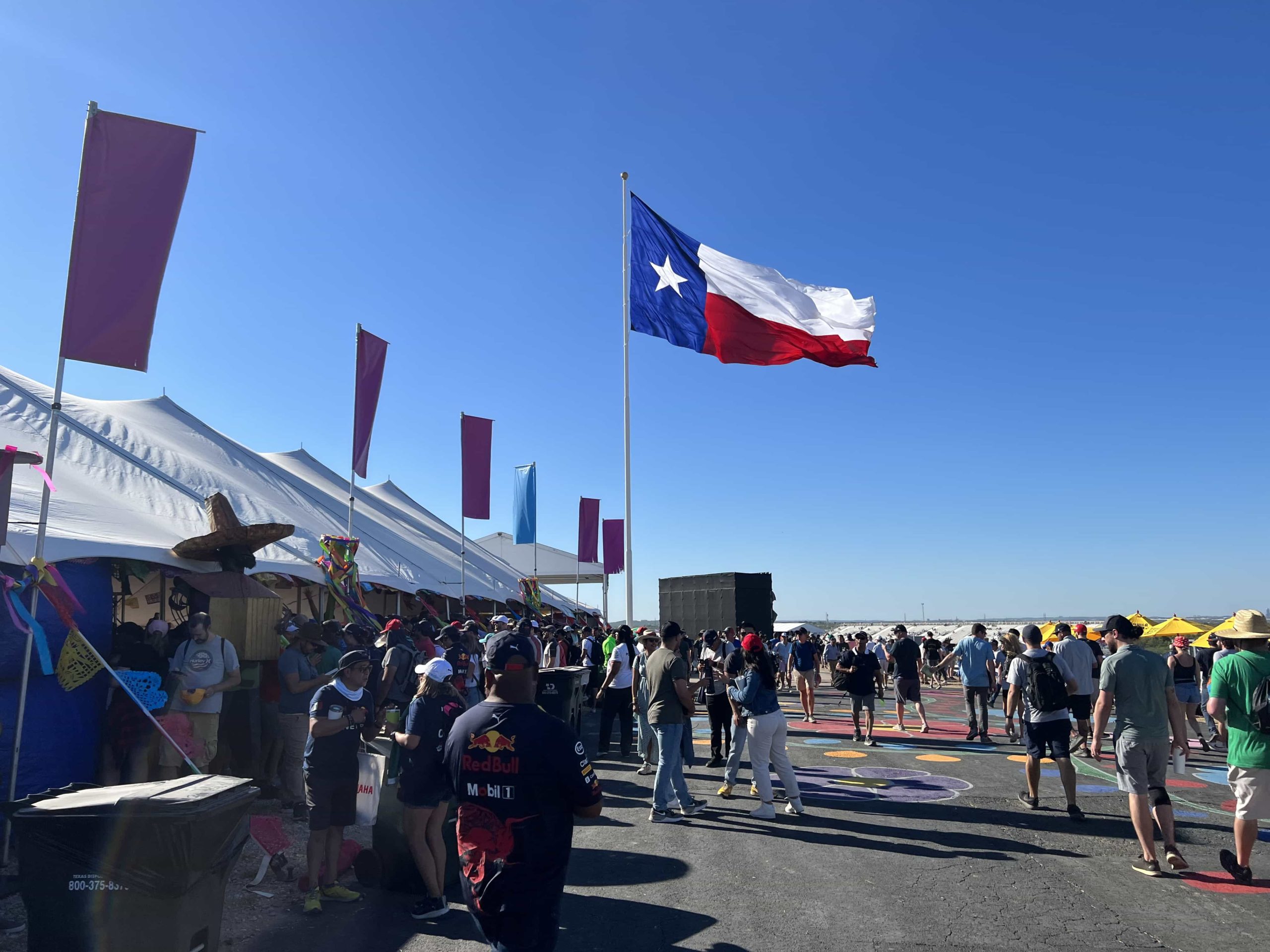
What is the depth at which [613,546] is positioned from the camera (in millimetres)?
31453

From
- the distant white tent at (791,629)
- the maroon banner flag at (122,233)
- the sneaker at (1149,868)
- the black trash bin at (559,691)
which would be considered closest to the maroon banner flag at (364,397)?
the black trash bin at (559,691)

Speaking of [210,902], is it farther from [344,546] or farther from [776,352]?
[776,352]

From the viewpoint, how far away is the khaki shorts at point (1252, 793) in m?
5.32

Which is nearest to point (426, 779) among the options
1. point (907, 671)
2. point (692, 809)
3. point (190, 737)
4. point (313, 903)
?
point (313, 903)

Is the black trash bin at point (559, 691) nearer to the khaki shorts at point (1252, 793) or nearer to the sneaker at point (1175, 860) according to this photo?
the sneaker at point (1175, 860)

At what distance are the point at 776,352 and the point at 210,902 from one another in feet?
36.7

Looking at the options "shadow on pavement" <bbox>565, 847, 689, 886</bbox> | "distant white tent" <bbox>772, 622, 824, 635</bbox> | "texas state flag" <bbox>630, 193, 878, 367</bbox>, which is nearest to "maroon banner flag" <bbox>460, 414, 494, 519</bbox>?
→ "texas state flag" <bbox>630, 193, 878, 367</bbox>

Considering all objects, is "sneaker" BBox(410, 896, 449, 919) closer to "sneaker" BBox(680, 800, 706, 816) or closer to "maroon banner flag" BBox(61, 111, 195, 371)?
"sneaker" BBox(680, 800, 706, 816)

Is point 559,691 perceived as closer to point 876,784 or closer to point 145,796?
point 876,784

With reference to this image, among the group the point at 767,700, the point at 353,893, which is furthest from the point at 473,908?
the point at 767,700

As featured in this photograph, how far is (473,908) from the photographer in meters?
2.80

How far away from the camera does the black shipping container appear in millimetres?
24781

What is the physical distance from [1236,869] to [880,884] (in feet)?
7.90

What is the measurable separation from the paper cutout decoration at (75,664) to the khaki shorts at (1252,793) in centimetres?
848
